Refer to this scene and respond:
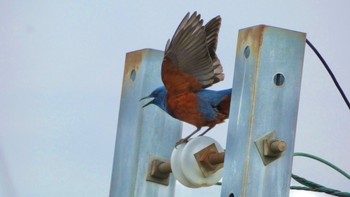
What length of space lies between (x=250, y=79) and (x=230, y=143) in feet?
0.85

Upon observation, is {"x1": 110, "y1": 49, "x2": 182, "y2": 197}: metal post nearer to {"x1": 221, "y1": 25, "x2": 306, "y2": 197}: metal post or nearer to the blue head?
the blue head

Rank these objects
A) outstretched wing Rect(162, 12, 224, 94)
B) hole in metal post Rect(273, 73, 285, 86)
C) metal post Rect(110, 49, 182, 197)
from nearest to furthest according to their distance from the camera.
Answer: hole in metal post Rect(273, 73, 285, 86) < metal post Rect(110, 49, 182, 197) < outstretched wing Rect(162, 12, 224, 94)

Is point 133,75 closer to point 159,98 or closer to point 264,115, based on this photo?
point 159,98

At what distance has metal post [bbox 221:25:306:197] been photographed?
402cm

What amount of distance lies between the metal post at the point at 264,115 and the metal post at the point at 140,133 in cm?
96

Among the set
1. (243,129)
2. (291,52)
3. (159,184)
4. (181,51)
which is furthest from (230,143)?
(181,51)

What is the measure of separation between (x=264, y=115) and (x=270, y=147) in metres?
0.12

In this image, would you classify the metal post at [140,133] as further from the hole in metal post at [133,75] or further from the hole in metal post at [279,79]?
the hole in metal post at [279,79]

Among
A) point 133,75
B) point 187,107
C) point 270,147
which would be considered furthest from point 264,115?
point 187,107

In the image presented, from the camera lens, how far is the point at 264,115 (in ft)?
13.3

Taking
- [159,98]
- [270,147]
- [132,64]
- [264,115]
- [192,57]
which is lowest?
[270,147]

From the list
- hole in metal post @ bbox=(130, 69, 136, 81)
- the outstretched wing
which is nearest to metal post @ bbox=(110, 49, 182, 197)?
hole in metal post @ bbox=(130, 69, 136, 81)

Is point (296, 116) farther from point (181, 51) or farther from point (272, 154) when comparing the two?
point (181, 51)

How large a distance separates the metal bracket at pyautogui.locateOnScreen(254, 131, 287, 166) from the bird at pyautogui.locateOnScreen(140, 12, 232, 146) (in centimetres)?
111
